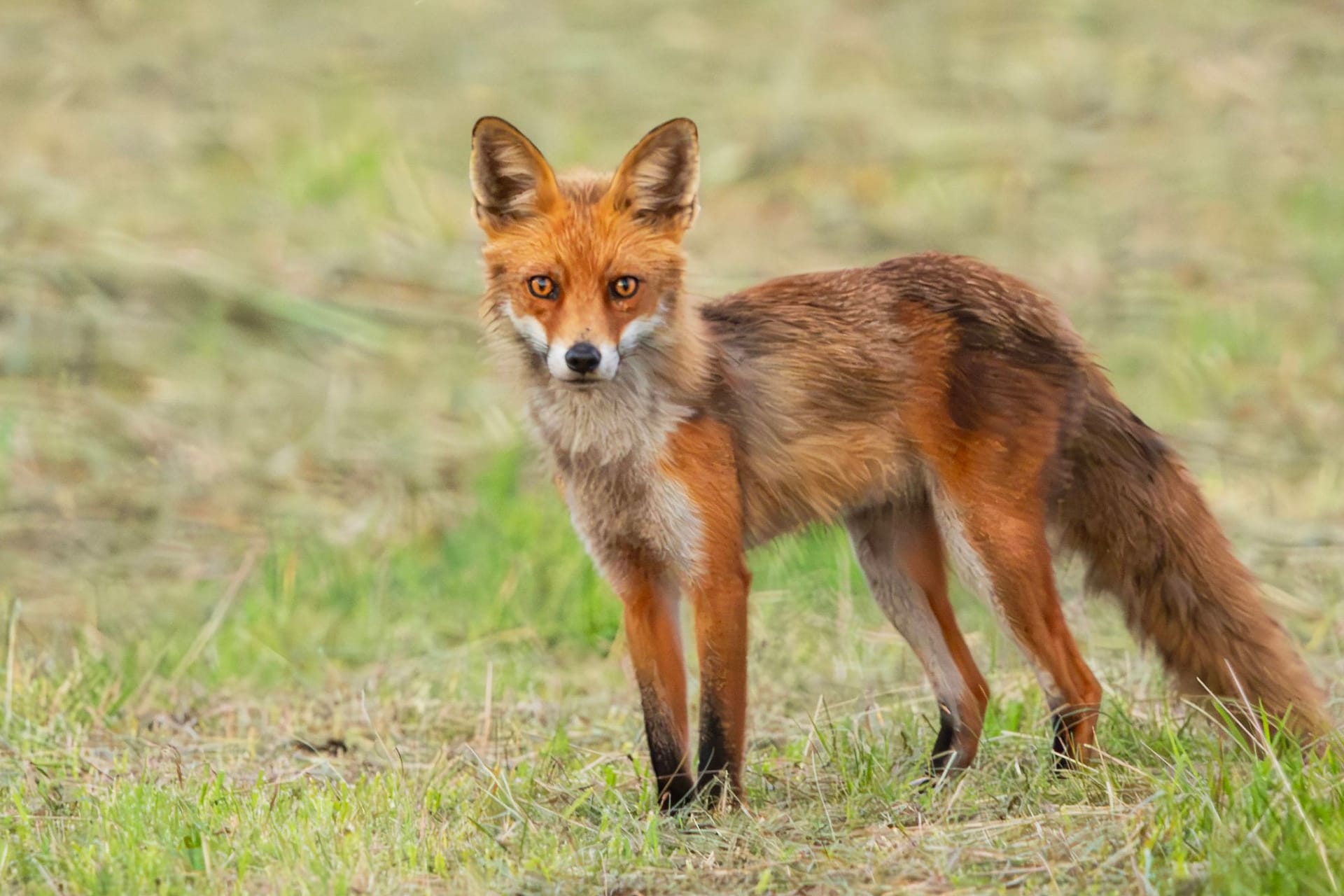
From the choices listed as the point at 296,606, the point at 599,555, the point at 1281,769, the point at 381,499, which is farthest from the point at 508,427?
the point at 1281,769

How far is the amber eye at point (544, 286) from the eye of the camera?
14.6ft

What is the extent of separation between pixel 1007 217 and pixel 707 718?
24.3ft

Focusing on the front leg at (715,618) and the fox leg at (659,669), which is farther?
the fox leg at (659,669)

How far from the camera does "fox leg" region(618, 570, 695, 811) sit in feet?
15.3

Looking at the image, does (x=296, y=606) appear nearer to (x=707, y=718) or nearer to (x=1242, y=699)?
(x=707, y=718)

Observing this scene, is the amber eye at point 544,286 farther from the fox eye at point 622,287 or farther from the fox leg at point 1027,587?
the fox leg at point 1027,587

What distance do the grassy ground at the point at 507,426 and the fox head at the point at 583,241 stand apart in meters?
1.15

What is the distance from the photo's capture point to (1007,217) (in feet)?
36.9

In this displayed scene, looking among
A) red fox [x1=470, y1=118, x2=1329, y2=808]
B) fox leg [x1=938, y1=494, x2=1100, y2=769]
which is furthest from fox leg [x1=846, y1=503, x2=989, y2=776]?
fox leg [x1=938, y1=494, x2=1100, y2=769]

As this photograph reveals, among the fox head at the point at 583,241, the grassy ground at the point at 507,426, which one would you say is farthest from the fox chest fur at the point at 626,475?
the grassy ground at the point at 507,426

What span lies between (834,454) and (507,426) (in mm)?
3811

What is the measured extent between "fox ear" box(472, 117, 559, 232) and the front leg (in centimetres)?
78

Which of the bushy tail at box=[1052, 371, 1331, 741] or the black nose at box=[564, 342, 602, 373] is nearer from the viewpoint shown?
the black nose at box=[564, 342, 602, 373]

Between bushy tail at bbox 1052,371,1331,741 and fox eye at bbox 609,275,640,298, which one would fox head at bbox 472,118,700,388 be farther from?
bushy tail at bbox 1052,371,1331,741
